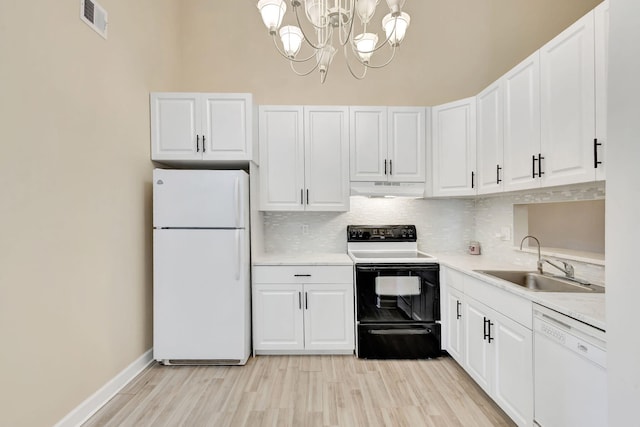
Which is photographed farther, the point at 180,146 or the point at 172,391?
the point at 180,146

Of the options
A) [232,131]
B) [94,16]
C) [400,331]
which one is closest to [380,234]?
[400,331]

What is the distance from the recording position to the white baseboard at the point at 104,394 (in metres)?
1.83

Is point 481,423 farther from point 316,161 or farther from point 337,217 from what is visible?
point 316,161

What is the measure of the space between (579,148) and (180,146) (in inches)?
113

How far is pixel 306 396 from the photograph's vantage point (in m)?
2.15

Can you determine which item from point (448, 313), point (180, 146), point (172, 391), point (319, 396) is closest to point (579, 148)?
point (448, 313)

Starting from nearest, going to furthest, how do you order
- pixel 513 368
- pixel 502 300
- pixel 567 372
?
pixel 567 372
pixel 513 368
pixel 502 300

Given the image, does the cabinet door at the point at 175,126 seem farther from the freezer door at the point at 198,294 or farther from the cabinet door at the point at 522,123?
the cabinet door at the point at 522,123

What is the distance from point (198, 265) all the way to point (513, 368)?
7.62 feet

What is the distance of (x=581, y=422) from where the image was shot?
4.33 ft

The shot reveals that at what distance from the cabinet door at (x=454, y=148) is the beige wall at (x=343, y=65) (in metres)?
0.54

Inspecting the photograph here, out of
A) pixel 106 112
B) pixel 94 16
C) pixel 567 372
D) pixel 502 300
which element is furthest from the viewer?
pixel 106 112

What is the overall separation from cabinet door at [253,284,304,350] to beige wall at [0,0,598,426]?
37.3 inches

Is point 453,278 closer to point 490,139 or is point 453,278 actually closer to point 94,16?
point 490,139
